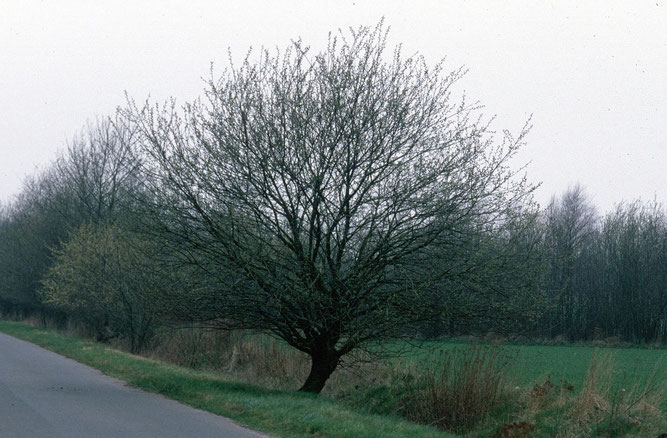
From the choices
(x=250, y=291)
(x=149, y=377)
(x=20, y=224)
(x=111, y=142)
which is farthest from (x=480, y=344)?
(x=20, y=224)

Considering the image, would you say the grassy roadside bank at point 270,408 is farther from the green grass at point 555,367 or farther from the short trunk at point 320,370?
the green grass at point 555,367

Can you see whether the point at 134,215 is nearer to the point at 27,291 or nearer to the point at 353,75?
the point at 353,75

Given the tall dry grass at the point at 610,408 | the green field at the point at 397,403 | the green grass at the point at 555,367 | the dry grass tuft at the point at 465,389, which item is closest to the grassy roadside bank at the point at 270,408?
the green field at the point at 397,403

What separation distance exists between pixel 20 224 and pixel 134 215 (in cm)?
4438

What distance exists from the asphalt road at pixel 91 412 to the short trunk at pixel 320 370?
11.3ft

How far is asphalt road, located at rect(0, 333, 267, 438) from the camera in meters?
9.51

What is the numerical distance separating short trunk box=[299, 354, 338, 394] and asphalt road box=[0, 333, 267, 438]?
3459mm

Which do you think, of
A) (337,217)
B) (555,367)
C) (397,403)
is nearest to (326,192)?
(337,217)

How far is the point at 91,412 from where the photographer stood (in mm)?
11141

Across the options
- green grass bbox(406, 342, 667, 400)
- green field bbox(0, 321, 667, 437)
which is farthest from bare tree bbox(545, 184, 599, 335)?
green field bbox(0, 321, 667, 437)

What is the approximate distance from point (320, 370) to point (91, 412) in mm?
5592

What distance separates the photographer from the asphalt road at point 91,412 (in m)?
9.51

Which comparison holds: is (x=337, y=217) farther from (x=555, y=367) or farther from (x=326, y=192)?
(x=555, y=367)

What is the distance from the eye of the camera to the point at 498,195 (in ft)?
44.8
